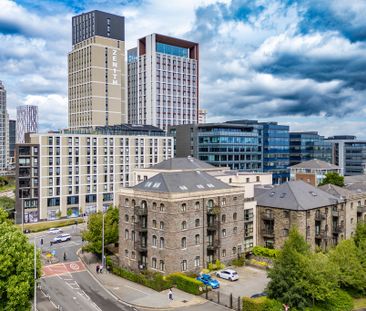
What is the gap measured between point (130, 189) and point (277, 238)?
2756cm

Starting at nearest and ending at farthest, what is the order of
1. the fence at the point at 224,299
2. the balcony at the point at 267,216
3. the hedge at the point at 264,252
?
the fence at the point at 224,299 < the hedge at the point at 264,252 < the balcony at the point at 267,216

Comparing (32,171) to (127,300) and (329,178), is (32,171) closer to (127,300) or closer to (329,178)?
(127,300)

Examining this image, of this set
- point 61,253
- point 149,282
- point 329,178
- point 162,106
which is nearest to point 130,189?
→ point 149,282

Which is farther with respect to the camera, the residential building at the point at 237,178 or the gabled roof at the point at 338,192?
the gabled roof at the point at 338,192

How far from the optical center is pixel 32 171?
11019cm

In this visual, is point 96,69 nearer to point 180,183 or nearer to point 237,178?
point 237,178

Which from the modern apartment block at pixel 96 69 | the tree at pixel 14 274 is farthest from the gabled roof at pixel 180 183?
the modern apartment block at pixel 96 69

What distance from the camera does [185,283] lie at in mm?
55156

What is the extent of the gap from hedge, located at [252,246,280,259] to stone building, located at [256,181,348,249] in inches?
111

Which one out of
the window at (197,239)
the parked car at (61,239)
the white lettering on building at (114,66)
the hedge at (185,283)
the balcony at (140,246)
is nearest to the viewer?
the hedge at (185,283)

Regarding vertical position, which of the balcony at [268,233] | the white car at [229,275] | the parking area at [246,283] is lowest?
the parking area at [246,283]

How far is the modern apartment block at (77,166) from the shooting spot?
110 meters

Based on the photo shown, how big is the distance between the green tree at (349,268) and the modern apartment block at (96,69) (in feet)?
465

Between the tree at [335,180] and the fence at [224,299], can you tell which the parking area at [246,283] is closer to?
the fence at [224,299]
